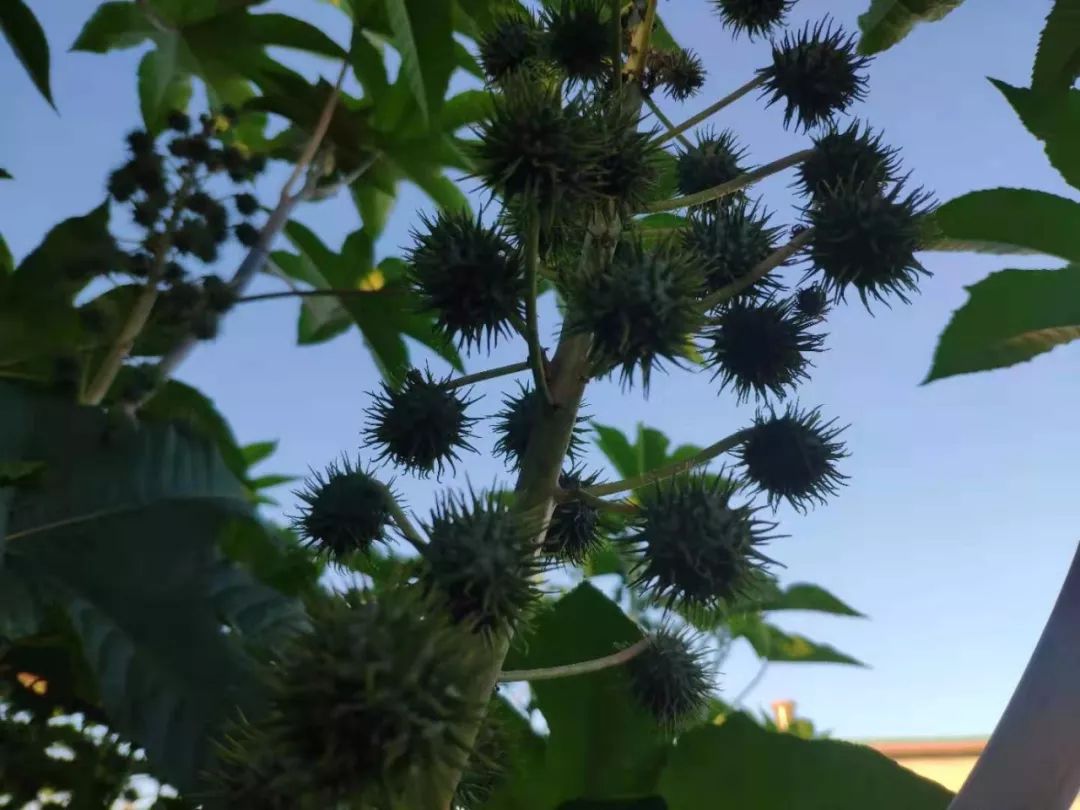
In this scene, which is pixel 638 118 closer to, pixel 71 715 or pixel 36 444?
pixel 36 444

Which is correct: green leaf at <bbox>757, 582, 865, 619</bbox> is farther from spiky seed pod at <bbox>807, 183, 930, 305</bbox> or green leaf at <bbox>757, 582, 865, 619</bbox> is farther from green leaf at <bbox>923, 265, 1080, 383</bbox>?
spiky seed pod at <bbox>807, 183, 930, 305</bbox>

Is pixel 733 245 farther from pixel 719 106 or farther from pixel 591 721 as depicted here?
pixel 591 721

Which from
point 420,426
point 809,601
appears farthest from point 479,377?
point 809,601

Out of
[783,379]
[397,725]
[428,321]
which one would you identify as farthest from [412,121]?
[397,725]

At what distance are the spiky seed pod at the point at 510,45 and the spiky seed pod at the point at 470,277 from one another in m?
0.28

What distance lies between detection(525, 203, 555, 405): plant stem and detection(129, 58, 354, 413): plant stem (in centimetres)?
56

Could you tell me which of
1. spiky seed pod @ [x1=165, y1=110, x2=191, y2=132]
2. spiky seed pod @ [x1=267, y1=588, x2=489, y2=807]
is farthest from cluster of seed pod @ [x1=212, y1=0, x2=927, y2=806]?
spiky seed pod @ [x1=165, y1=110, x2=191, y2=132]

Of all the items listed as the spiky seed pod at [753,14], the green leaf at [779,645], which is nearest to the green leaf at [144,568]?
the spiky seed pod at [753,14]

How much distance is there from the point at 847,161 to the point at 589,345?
28cm

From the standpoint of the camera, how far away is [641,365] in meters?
0.59

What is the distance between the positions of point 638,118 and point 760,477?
291 mm

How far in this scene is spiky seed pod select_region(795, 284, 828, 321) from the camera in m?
0.75

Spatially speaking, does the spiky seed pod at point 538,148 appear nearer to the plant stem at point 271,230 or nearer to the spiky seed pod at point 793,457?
the spiky seed pod at point 793,457

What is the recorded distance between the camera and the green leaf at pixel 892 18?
1019mm
